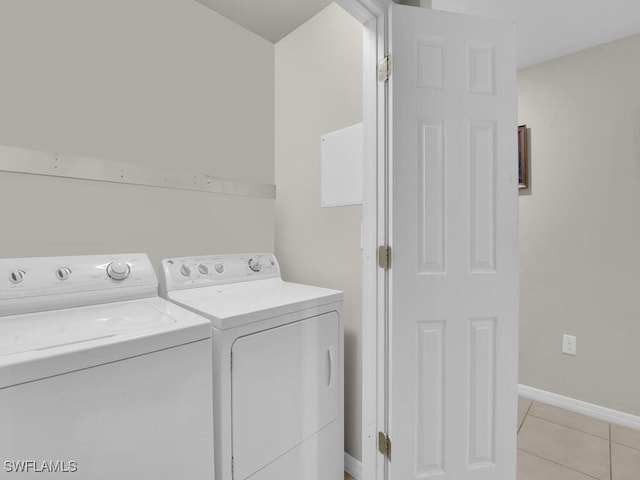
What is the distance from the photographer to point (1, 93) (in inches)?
51.7

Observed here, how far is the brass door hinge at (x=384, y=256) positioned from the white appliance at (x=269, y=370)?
325 mm

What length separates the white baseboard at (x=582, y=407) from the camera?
2.11 meters

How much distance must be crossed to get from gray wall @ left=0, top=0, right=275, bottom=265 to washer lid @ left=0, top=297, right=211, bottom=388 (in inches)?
19.4

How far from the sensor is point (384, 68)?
1361mm

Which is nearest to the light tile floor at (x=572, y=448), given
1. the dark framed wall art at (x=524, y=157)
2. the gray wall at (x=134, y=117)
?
the dark framed wall art at (x=524, y=157)

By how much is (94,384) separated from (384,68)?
1.48 metres

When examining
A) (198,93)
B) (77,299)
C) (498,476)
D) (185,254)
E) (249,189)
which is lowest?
(498,476)

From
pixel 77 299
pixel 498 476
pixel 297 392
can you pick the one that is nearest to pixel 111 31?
pixel 77 299

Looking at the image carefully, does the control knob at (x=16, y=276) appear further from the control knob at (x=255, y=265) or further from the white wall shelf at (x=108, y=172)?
the control knob at (x=255, y=265)

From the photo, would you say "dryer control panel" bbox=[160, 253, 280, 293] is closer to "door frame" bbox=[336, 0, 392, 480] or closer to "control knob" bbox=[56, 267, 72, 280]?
"control knob" bbox=[56, 267, 72, 280]

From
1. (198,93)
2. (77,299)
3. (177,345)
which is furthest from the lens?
(198,93)

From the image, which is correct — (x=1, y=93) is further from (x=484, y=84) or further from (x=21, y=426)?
(x=484, y=84)

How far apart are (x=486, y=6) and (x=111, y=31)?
2054mm

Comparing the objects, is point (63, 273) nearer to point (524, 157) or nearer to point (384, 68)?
point (384, 68)
